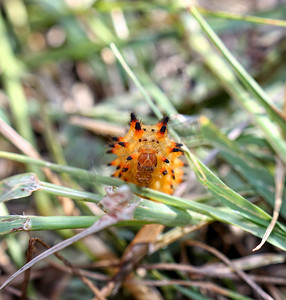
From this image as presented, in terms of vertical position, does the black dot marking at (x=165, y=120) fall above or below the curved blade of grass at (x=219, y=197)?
above

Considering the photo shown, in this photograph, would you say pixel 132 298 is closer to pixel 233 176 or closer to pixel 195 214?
pixel 195 214

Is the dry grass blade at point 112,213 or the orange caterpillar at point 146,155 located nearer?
the dry grass blade at point 112,213

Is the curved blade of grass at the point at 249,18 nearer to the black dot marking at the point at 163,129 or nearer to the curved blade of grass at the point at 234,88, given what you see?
the curved blade of grass at the point at 234,88

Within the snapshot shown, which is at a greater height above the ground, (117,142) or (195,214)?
(117,142)

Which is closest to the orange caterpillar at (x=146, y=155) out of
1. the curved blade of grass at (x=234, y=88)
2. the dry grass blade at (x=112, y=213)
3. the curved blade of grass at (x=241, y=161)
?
the dry grass blade at (x=112, y=213)

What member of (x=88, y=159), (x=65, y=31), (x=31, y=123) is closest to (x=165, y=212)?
(x=88, y=159)
